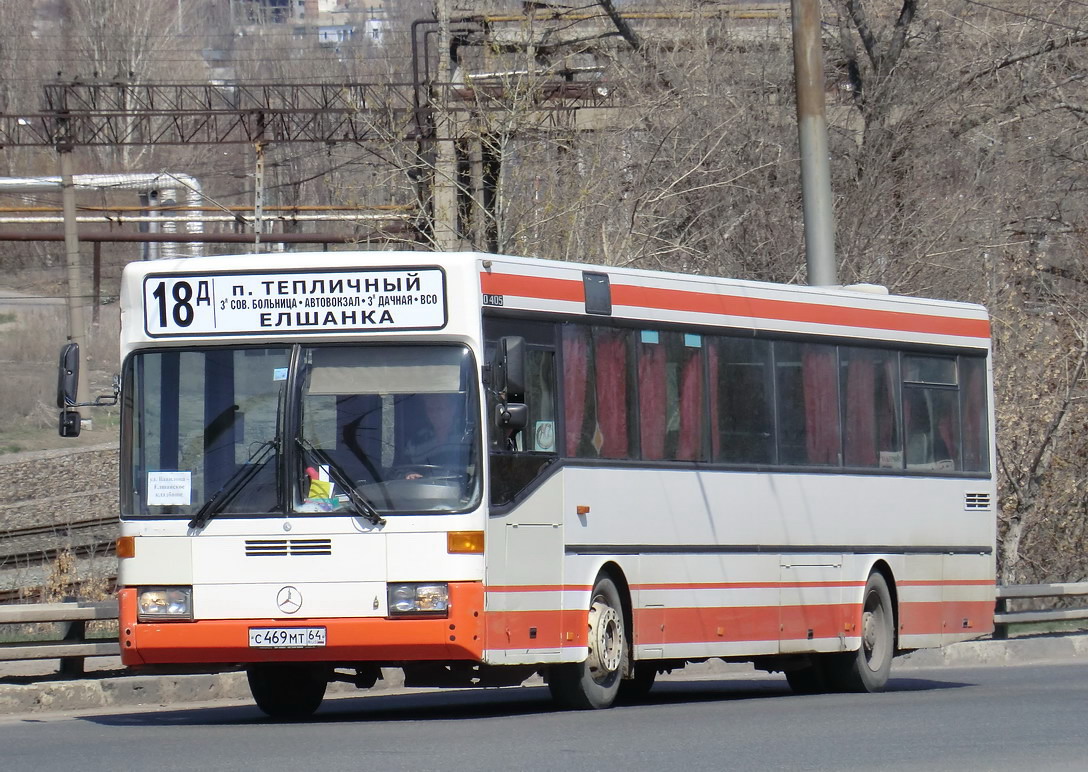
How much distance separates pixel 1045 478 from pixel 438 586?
16.4 m

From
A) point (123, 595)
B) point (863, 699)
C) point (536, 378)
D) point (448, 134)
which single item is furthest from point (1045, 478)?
point (123, 595)

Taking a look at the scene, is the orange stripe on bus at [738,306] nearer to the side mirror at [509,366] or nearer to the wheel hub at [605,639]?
the side mirror at [509,366]

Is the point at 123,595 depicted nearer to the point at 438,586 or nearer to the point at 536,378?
the point at 438,586

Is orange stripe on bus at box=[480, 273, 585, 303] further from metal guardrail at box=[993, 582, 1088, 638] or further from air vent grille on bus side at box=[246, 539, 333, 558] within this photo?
metal guardrail at box=[993, 582, 1088, 638]

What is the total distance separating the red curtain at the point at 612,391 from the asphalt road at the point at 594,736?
5.83 feet

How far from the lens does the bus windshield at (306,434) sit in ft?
34.8

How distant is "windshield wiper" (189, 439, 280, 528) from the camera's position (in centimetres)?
1070

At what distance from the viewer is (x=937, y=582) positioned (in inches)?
616

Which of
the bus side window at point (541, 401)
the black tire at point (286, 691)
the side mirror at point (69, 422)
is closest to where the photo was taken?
the side mirror at point (69, 422)

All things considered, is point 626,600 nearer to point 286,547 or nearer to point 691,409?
point 691,409

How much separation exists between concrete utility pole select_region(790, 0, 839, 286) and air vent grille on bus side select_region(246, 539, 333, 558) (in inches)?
360

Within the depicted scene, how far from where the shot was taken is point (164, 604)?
10734 millimetres

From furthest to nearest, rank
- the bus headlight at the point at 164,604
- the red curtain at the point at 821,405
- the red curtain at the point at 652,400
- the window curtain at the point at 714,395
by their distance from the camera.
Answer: the red curtain at the point at 821,405, the window curtain at the point at 714,395, the red curtain at the point at 652,400, the bus headlight at the point at 164,604

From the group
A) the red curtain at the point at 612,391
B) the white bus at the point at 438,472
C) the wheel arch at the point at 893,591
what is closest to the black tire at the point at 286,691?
the white bus at the point at 438,472
